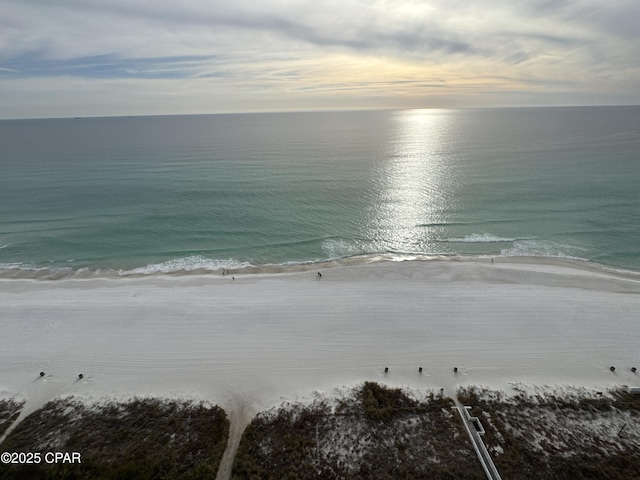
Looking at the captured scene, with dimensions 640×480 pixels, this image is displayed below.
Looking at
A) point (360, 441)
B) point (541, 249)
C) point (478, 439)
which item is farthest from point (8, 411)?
point (541, 249)

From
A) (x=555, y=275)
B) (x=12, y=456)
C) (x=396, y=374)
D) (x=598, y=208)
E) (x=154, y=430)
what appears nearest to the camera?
(x=12, y=456)

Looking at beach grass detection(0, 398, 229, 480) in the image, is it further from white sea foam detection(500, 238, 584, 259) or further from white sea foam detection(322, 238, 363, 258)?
white sea foam detection(500, 238, 584, 259)

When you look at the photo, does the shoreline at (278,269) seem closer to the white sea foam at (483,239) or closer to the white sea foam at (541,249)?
the white sea foam at (541,249)

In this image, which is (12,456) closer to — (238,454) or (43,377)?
(43,377)

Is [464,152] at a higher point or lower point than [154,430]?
lower

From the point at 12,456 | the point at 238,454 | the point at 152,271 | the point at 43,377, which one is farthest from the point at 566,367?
the point at 152,271
